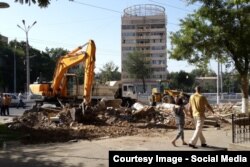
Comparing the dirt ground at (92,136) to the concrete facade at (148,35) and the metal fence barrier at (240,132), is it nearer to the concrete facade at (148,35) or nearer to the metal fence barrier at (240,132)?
the metal fence barrier at (240,132)

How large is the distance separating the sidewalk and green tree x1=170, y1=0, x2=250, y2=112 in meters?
6.32

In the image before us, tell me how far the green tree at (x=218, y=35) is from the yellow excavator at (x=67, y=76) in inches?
186

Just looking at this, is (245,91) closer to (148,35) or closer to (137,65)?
(137,65)

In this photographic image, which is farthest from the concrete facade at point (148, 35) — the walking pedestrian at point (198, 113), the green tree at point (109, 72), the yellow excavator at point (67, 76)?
the walking pedestrian at point (198, 113)

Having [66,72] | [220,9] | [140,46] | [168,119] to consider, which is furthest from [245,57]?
[140,46]

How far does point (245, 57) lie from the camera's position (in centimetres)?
2172

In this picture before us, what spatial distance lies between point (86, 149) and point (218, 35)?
10.8 metres

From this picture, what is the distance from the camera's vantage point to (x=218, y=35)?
21172mm

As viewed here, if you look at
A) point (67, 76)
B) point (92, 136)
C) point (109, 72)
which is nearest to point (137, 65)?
point (109, 72)

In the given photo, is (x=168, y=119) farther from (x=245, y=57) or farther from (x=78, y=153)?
(x=78, y=153)

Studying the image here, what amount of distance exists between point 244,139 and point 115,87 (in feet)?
80.4

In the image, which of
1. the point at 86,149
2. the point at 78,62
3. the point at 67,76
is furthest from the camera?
the point at 67,76

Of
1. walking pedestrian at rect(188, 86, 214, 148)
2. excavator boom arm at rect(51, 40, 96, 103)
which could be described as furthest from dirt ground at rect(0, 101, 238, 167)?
excavator boom arm at rect(51, 40, 96, 103)

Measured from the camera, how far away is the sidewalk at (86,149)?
11281 mm
